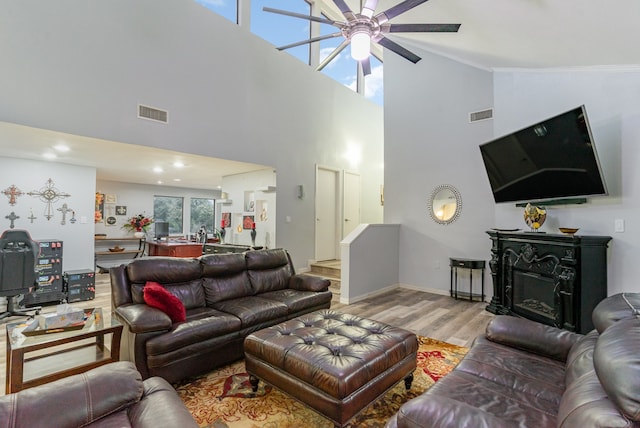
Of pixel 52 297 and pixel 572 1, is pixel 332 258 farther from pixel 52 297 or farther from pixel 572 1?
pixel 572 1

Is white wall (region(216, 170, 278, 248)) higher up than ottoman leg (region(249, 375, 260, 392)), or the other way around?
white wall (region(216, 170, 278, 248))

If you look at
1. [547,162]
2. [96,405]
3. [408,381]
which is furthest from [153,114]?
[547,162]

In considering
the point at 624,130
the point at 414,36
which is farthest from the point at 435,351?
the point at 414,36

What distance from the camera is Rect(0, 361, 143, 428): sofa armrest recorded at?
3.54ft

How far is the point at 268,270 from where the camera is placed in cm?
377

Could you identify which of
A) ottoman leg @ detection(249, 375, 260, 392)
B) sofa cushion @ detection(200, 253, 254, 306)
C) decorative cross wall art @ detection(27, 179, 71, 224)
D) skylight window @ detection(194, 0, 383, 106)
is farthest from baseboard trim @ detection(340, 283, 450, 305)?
decorative cross wall art @ detection(27, 179, 71, 224)

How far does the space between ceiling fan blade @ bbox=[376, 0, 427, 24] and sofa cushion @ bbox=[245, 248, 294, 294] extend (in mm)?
2741

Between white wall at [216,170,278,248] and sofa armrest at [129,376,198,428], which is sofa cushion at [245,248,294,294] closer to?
white wall at [216,170,278,248]

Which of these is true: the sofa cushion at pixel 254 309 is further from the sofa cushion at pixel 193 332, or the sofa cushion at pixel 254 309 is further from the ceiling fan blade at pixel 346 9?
the ceiling fan blade at pixel 346 9

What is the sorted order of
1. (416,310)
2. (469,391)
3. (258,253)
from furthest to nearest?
(416,310) → (258,253) → (469,391)

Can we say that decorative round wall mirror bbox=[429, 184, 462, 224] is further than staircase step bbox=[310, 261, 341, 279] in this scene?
No

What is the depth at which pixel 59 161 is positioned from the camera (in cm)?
521

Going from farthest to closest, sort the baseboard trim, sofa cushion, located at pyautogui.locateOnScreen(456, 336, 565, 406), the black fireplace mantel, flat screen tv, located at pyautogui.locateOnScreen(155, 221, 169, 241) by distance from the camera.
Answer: flat screen tv, located at pyautogui.locateOnScreen(155, 221, 169, 241) → the baseboard trim → the black fireplace mantel → sofa cushion, located at pyautogui.locateOnScreen(456, 336, 565, 406)

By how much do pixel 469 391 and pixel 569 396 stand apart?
1.53 ft
